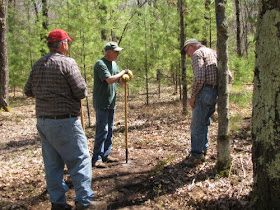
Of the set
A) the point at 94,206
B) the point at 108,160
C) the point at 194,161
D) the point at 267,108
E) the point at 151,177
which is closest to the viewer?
the point at 267,108

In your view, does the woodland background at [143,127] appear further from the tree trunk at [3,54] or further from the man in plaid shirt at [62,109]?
the tree trunk at [3,54]

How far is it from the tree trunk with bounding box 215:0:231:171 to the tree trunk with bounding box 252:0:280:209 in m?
1.10

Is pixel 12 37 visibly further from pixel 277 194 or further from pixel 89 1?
pixel 277 194

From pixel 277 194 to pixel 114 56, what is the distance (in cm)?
343

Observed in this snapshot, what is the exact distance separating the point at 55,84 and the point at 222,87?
93.9 inches

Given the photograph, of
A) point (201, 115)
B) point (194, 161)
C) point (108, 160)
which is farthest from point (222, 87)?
point (108, 160)

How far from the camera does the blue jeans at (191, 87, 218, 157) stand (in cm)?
441

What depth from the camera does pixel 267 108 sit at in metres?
2.82

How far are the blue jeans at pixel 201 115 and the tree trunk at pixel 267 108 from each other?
144cm

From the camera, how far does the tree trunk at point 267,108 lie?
107 inches

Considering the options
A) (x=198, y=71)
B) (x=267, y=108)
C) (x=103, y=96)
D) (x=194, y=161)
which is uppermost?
(x=198, y=71)

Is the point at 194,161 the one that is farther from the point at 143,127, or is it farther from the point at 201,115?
the point at 143,127

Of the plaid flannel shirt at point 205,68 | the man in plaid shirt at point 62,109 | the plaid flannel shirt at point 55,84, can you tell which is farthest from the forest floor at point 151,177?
the plaid flannel shirt at point 55,84

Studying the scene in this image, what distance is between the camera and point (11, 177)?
4961 mm
